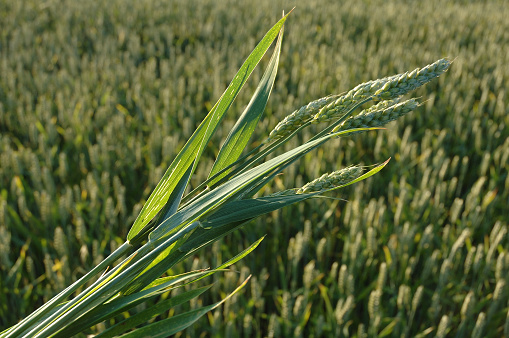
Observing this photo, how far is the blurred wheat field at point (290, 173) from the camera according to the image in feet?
4.52

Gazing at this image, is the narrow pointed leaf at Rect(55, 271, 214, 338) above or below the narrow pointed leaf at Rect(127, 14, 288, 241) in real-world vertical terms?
below

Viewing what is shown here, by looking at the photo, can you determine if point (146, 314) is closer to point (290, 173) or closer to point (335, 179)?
point (335, 179)

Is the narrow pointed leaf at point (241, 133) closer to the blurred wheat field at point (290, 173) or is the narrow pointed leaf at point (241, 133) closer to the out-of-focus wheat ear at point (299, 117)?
the out-of-focus wheat ear at point (299, 117)

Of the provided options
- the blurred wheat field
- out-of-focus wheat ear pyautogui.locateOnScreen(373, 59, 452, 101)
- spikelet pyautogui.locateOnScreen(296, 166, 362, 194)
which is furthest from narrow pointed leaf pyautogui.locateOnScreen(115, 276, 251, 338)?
the blurred wheat field

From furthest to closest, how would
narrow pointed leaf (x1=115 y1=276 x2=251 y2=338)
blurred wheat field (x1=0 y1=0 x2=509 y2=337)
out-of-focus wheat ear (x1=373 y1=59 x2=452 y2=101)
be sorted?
blurred wheat field (x1=0 y1=0 x2=509 y2=337)
narrow pointed leaf (x1=115 y1=276 x2=251 y2=338)
out-of-focus wheat ear (x1=373 y1=59 x2=452 y2=101)

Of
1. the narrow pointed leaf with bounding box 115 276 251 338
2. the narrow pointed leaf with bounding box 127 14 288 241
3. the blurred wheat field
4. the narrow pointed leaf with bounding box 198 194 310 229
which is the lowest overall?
the blurred wheat field

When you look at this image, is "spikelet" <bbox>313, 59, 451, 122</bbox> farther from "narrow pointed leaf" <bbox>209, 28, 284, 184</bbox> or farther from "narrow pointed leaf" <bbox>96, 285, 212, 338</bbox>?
"narrow pointed leaf" <bbox>96, 285, 212, 338</bbox>

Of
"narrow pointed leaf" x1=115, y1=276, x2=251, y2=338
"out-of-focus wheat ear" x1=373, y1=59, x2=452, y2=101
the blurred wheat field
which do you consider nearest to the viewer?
"out-of-focus wheat ear" x1=373, y1=59, x2=452, y2=101

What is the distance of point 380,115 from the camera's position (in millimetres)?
394

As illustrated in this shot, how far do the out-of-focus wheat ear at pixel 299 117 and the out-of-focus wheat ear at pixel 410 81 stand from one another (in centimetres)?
6

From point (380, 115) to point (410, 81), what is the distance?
4 cm

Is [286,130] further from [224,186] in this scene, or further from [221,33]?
[221,33]

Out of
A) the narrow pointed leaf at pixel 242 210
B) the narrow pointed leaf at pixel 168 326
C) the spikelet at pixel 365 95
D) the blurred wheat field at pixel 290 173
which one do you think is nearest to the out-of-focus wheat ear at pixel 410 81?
the spikelet at pixel 365 95

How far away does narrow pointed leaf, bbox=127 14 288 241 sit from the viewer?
1.58 ft
